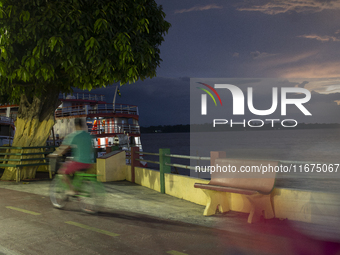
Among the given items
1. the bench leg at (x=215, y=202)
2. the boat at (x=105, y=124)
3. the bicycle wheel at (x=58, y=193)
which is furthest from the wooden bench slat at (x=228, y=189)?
the boat at (x=105, y=124)

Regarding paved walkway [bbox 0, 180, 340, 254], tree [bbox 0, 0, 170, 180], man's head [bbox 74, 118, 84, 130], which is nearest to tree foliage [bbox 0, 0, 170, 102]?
tree [bbox 0, 0, 170, 180]

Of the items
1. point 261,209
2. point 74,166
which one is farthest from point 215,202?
point 74,166

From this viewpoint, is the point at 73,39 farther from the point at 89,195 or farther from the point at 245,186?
the point at 245,186

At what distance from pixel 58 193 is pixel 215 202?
332 centimetres

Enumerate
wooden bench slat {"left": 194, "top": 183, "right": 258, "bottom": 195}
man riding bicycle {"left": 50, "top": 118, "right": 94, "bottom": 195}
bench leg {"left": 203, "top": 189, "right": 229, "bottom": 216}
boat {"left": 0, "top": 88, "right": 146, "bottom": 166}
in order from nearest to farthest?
wooden bench slat {"left": 194, "top": 183, "right": 258, "bottom": 195} < man riding bicycle {"left": 50, "top": 118, "right": 94, "bottom": 195} < bench leg {"left": 203, "top": 189, "right": 229, "bottom": 216} < boat {"left": 0, "top": 88, "right": 146, "bottom": 166}

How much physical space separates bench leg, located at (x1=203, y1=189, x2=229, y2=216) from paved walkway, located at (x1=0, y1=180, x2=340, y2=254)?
0.15m

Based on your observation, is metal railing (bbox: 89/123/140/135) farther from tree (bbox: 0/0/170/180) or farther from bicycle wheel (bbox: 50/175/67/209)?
bicycle wheel (bbox: 50/175/67/209)

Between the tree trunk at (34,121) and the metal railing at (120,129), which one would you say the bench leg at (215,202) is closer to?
the tree trunk at (34,121)

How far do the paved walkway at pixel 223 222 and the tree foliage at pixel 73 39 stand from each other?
3.66 meters

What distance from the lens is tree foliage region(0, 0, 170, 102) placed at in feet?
34.4

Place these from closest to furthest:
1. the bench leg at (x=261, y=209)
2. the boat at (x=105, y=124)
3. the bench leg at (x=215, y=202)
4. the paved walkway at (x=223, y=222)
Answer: the paved walkway at (x=223, y=222) → the bench leg at (x=261, y=209) → the bench leg at (x=215, y=202) → the boat at (x=105, y=124)

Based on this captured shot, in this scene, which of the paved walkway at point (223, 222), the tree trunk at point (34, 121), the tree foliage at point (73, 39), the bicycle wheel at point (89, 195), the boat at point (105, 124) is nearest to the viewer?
the paved walkway at point (223, 222)

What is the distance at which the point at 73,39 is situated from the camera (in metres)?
10.5

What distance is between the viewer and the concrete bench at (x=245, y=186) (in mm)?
6586
